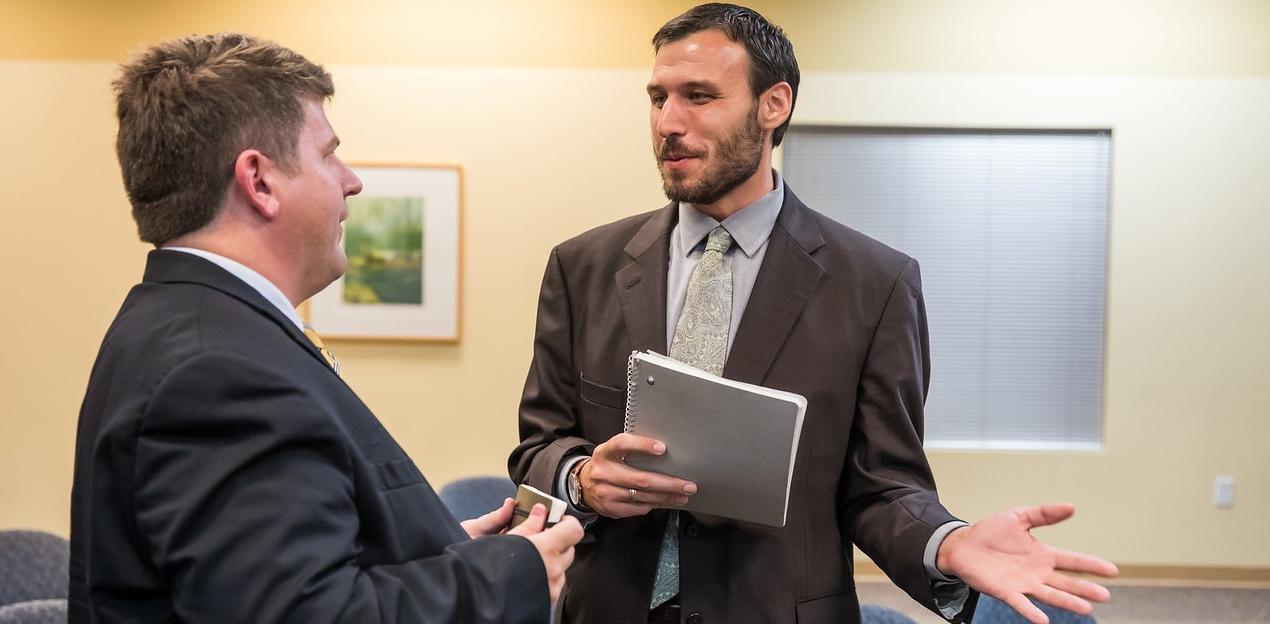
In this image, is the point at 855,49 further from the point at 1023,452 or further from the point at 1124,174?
the point at 1023,452

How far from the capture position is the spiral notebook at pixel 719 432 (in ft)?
4.71

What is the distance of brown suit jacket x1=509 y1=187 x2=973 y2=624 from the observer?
1672 mm

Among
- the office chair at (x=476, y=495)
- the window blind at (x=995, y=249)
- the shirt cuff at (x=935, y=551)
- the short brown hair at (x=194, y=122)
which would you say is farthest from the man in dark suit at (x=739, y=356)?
the window blind at (x=995, y=249)

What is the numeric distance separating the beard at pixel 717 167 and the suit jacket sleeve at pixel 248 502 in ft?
2.93

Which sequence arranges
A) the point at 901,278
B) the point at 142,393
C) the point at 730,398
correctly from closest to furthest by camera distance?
1. the point at 142,393
2. the point at 730,398
3. the point at 901,278

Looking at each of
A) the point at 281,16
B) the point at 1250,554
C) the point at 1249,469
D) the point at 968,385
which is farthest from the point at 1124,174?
the point at 281,16

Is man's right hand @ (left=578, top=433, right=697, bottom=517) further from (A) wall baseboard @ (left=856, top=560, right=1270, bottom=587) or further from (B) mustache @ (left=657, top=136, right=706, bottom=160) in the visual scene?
(A) wall baseboard @ (left=856, top=560, right=1270, bottom=587)

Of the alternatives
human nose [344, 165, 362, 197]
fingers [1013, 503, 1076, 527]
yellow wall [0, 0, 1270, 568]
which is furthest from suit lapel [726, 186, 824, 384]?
yellow wall [0, 0, 1270, 568]

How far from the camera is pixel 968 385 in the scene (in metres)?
5.16

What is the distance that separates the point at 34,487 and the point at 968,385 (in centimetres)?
464

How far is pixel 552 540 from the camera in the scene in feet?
4.10

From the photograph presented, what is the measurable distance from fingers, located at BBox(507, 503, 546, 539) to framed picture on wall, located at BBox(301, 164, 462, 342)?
3.78 meters

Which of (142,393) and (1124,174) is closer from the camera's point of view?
(142,393)

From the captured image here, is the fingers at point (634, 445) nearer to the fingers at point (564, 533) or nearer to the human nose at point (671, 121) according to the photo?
the fingers at point (564, 533)
